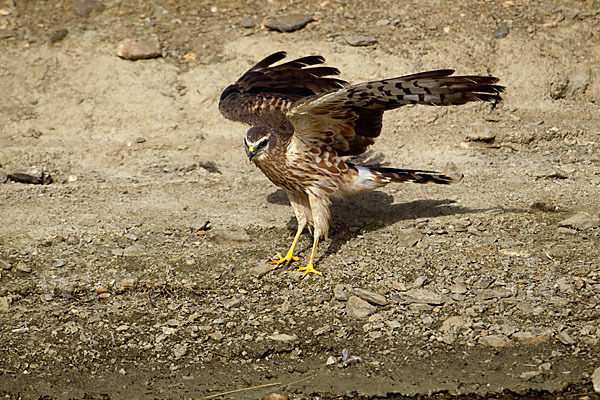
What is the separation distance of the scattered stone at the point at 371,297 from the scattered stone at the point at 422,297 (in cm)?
18

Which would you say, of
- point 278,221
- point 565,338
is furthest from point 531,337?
point 278,221

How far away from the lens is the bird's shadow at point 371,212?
22.2 feet

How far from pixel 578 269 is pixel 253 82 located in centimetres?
391

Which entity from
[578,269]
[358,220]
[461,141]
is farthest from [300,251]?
[461,141]

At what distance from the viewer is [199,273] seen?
6.09 metres

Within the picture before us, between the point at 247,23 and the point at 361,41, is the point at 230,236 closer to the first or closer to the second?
the point at 361,41

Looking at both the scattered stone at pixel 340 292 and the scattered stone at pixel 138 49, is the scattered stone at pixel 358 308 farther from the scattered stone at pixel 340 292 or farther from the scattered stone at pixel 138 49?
the scattered stone at pixel 138 49

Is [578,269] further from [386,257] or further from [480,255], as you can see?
[386,257]

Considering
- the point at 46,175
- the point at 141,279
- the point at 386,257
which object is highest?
the point at 386,257

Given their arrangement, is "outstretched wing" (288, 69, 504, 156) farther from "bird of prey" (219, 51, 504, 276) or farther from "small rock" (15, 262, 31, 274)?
"small rock" (15, 262, 31, 274)

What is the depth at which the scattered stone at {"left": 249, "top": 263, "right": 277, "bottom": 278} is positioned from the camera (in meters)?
6.04

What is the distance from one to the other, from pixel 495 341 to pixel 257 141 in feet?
8.69

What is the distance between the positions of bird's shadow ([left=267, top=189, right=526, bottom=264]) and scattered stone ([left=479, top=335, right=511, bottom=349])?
1.86m

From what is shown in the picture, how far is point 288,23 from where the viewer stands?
988cm
